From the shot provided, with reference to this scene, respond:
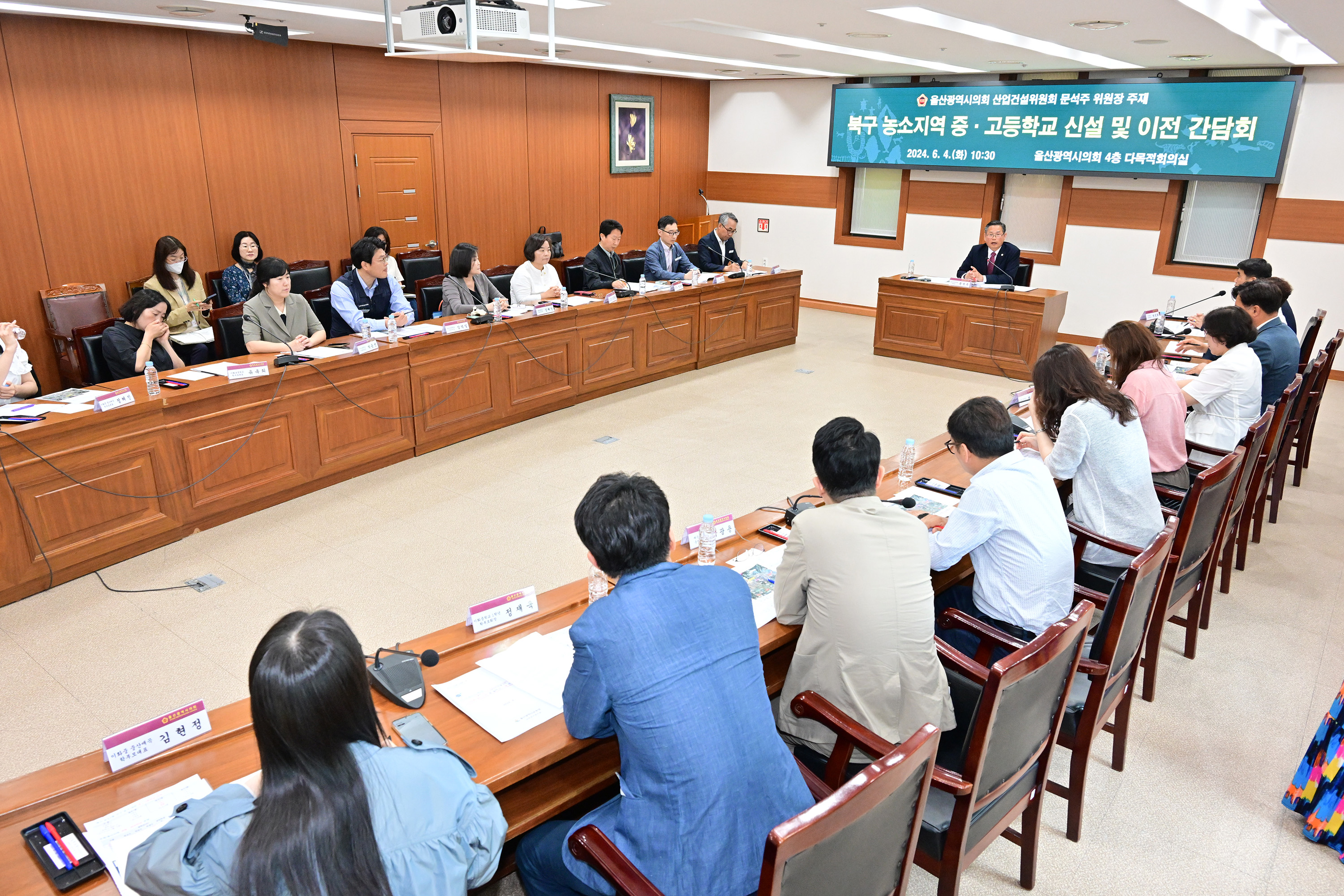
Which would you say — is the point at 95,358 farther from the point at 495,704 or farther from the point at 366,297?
the point at 495,704

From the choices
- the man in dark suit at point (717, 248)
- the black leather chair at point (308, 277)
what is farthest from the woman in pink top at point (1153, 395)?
the black leather chair at point (308, 277)

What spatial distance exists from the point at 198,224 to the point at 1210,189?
9009 millimetres

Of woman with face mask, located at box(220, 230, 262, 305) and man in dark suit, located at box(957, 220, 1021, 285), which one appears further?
man in dark suit, located at box(957, 220, 1021, 285)

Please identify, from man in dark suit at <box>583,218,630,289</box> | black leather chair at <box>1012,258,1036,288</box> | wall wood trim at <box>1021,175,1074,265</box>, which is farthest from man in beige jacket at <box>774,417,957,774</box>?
wall wood trim at <box>1021,175,1074,265</box>

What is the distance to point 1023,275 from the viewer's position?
7.78 meters

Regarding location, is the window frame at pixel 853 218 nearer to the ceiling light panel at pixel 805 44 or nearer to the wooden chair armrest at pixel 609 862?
the ceiling light panel at pixel 805 44

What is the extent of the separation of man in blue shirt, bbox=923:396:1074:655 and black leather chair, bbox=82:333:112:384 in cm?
438

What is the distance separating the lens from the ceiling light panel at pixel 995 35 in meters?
5.30

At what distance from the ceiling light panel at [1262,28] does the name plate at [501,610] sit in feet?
15.2

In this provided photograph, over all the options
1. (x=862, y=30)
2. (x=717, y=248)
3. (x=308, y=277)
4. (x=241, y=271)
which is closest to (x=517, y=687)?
(x=862, y=30)

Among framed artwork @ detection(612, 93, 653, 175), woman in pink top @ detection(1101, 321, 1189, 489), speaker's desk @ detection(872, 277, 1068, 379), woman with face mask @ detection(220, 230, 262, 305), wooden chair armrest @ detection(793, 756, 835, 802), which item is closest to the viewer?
wooden chair armrest @ detection(793, 756, 835, 802)

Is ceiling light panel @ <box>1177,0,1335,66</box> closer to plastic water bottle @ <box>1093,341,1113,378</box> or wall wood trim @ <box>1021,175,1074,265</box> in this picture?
plastic water bottle @ <box>1093,341,1113,378</box>

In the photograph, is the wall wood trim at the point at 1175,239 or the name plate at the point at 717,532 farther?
the wall wood trim at the point at 1175,239

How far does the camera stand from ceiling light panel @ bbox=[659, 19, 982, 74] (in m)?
6.11
